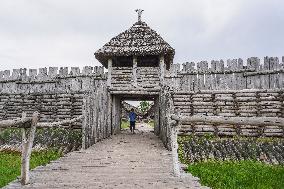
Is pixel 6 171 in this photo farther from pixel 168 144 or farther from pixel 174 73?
pixel 174 73

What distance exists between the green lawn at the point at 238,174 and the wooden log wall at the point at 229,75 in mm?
7238

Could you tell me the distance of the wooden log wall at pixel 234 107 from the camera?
573 inches

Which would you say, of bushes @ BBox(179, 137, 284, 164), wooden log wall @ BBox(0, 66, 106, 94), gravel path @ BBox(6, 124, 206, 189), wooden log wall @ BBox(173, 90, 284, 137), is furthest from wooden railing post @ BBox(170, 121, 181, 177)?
wooden log wall @ BBox(0, 66, 106, 94)

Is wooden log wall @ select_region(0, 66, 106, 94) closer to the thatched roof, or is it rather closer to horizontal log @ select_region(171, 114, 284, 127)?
the thatched roof

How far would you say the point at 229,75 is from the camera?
724 inches

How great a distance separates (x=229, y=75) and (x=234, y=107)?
346cm

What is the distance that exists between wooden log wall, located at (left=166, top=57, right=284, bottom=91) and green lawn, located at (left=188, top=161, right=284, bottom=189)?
724 centimetres

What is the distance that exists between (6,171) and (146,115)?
108 feet

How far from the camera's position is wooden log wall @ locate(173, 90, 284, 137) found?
1455cm

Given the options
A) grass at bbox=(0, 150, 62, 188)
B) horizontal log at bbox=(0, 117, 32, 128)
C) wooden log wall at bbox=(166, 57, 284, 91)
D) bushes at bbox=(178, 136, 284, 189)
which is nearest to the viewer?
horizontal log at bbox=(0, 117, 32, 128)

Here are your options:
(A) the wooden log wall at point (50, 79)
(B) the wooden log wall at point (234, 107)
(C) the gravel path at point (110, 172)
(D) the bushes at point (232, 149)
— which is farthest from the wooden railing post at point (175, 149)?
(A) the wooden log wall at point (50, 79)

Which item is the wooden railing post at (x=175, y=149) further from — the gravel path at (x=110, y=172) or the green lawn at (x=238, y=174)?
the green lawn at (x=238, y=174)

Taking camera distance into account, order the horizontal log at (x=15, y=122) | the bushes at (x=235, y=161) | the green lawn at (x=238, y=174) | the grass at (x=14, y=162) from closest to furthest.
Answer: the horizontal log at (x=15, y=122)
the green lawn at (x=238, y=174)
the bushes at (x=235, y=161)
the grass at (x=14, y=162)

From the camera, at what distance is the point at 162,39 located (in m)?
18.8
